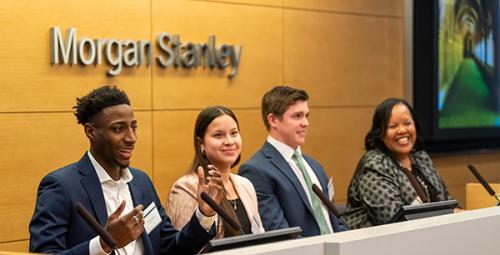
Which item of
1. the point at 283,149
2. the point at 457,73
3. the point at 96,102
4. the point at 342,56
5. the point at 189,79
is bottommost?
the point at 283,149

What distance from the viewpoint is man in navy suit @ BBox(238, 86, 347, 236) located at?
4.79 m

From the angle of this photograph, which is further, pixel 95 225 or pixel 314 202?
A: pixel 314 202

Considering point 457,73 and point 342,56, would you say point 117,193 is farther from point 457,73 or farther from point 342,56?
point 457,73

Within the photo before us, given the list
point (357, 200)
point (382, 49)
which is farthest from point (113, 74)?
point (382, 49)

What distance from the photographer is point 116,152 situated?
146 inches

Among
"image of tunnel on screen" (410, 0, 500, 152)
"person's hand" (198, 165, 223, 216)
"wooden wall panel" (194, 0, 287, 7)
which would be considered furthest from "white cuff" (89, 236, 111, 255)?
"image of tunnel on screen" (410, 0, 500, 152)

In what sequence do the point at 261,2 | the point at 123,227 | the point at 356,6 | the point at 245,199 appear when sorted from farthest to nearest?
the point at 356,6 → the point at 261,2 → the point at 245,199 → the point at 123,227

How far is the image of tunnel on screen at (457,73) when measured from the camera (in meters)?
8.59

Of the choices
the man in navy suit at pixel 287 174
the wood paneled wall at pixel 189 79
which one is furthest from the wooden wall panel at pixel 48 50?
the man in navy suit at pixel 287 174

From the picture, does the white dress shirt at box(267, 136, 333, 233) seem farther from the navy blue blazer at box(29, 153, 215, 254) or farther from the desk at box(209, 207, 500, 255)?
the desk at box(209, 207, 500, 255)

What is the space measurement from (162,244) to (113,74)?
2295 mm

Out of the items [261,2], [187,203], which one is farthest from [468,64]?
[187,203]

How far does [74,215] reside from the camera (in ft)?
11.6

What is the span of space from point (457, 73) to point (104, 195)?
19.8 ft
